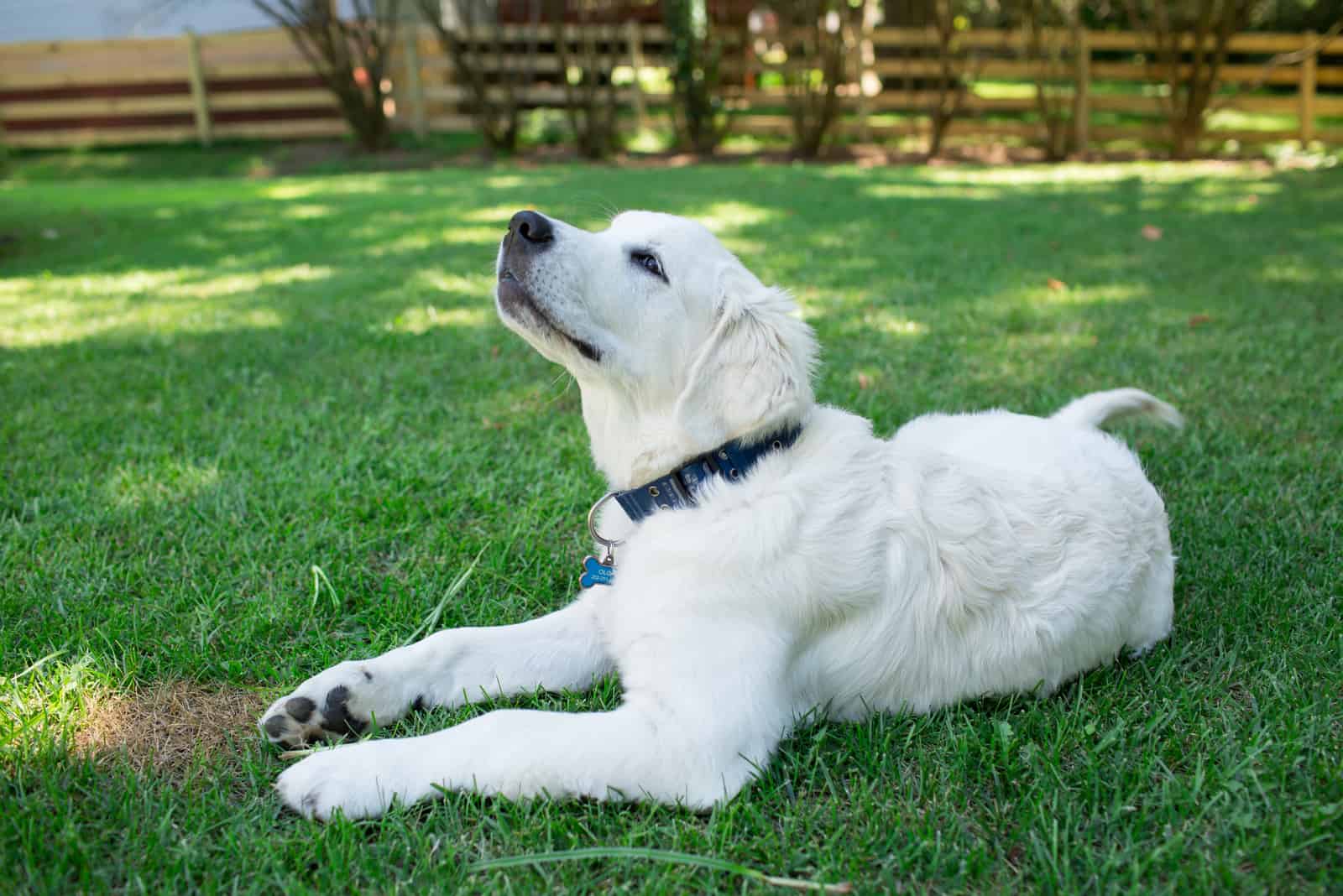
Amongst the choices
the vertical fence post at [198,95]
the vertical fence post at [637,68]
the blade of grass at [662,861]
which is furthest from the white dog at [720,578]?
the vertical fence post at [198,95]

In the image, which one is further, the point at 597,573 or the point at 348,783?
the point at 597,573

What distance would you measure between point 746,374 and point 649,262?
0.46 metres

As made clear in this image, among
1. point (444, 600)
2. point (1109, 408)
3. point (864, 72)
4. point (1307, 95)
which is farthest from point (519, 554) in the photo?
point (1307, 95)

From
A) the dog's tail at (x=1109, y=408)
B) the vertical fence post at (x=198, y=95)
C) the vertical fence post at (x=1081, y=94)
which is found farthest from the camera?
the vertical fence post at (x=198, y=95)

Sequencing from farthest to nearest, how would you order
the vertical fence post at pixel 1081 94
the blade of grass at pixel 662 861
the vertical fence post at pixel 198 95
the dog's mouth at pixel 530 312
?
the vertical fence post at pixel 198 95
the vertical fence post at pixel 1081 94
the dog's mouth at pixel 530 312
the blade of grass at pixel 662 861

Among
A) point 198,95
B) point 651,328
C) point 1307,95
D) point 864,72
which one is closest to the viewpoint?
point 651,328

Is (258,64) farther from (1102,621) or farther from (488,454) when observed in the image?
(1102,621)

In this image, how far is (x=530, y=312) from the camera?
8.37 feet

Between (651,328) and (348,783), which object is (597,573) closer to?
(651,328)

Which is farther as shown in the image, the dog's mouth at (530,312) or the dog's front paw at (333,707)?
the dog's mouth at (530,312)

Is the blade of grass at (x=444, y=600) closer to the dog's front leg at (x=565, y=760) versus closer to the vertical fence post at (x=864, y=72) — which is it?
the dog's front leg at (x=565, y=760)

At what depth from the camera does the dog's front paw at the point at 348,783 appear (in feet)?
6.56

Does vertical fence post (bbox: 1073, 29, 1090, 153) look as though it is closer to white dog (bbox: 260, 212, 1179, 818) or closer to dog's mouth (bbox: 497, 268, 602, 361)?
white dog (bbox: 260, 212, 1179, 818)

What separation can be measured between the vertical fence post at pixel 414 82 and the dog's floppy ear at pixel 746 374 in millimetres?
16957
